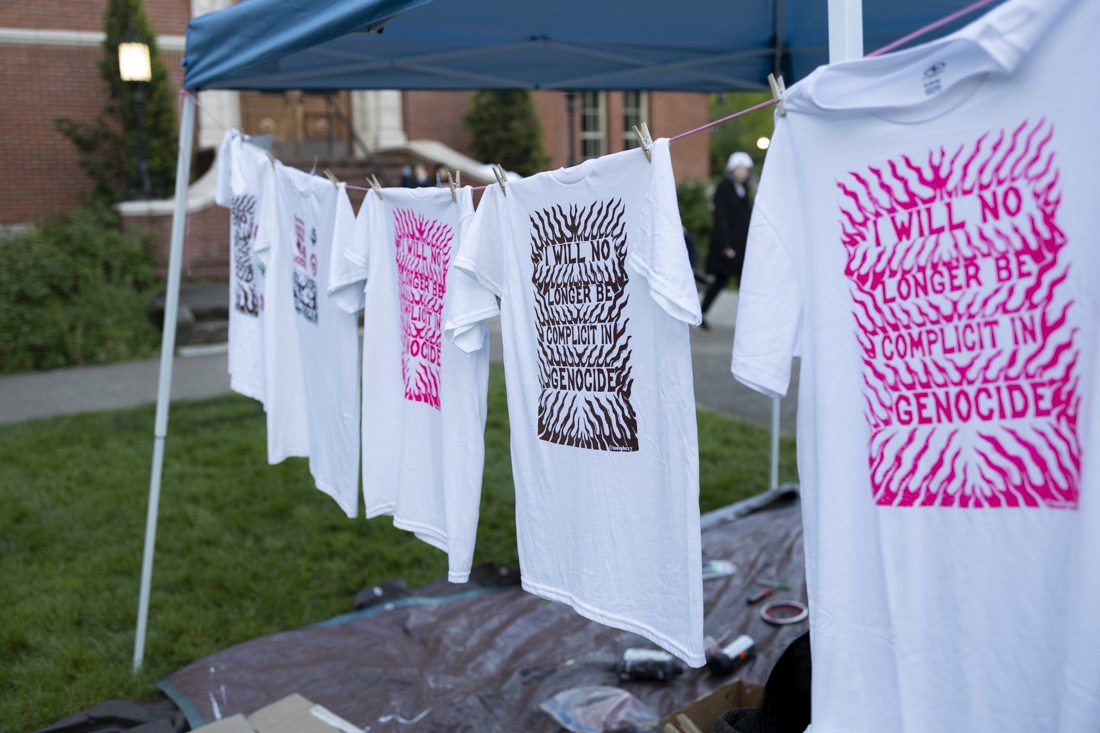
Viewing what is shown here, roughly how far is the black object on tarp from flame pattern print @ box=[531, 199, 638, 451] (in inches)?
74.1

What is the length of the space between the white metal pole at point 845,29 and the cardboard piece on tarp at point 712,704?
188 centimetres

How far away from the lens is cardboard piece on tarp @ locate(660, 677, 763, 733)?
8.35 feet

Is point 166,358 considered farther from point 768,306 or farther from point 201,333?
point 201,333

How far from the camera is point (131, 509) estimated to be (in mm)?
5020

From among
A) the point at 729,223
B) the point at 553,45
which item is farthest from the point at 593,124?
the point at 553,45

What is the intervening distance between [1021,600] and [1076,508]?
0.59 feet

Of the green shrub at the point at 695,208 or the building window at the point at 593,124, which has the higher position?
the building window at the point at 593,124

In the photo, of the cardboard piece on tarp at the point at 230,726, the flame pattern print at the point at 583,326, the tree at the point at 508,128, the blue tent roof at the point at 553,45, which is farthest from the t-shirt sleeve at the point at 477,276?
the tree at the point at 508,128

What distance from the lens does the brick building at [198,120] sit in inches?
453

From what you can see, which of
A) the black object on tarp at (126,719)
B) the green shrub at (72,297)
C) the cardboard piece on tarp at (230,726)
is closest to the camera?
the cardboard piece on tarp at (230,726)

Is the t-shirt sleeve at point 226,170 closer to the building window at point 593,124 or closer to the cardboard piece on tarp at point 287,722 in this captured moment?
the cardboard piece on tarp at point 287,722

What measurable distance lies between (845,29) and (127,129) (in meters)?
12.2

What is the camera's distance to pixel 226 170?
345 cm

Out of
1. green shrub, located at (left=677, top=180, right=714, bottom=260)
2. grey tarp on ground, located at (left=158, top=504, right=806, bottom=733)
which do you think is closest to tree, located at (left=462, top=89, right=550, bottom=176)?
green shrub, located at (left=677, top=180, right=714, bottom=260)
